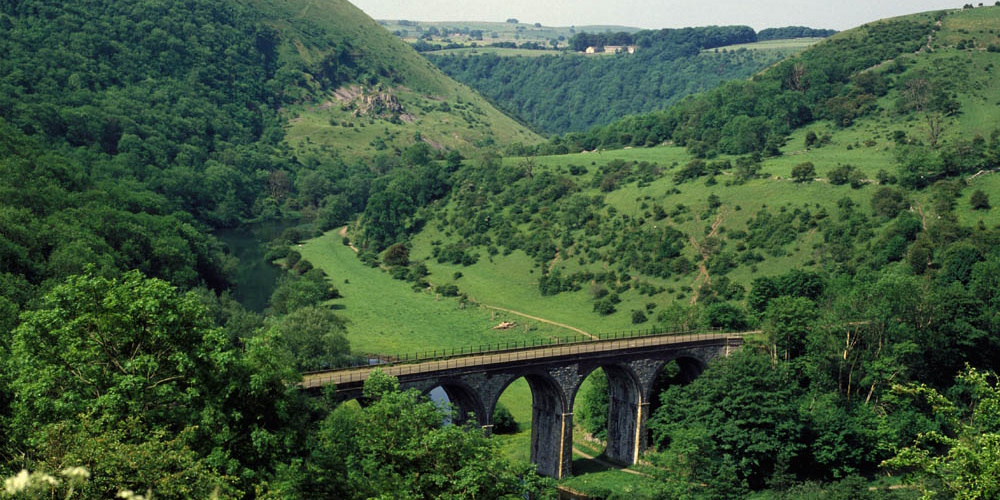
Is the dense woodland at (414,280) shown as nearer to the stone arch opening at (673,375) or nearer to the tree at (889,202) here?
the tree at (889,202)

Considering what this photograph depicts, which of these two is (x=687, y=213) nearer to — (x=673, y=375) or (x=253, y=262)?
(x=673, y=375)

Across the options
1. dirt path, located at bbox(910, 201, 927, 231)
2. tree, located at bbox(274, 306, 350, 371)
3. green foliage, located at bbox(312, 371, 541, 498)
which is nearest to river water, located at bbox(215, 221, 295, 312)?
tree, located at bbox(274, 306, 350, 371)

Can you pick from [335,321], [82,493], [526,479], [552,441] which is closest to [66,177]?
[335,321]

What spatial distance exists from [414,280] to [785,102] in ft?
236

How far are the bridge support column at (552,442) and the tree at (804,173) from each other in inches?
2585

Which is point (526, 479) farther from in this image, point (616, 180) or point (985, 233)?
point (616, 180)

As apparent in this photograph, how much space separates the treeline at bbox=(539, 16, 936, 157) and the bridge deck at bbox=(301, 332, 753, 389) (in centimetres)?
7349

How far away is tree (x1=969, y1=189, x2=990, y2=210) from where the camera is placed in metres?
98.6

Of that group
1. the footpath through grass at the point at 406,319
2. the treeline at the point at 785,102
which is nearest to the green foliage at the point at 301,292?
the footpath through grass at the point at 406,319

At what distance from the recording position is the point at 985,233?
9031 cm

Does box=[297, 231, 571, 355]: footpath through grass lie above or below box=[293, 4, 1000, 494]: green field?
below

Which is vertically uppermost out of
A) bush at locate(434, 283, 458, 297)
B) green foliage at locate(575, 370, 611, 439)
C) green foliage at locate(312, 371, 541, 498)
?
green foliage at locate(312, 371, 541, 498)

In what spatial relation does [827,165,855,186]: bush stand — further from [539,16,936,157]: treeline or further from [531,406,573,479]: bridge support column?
[531,406,573,479]: bridge support column

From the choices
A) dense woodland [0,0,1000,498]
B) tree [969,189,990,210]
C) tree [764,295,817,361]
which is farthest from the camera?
tree [969,189,990,210]
